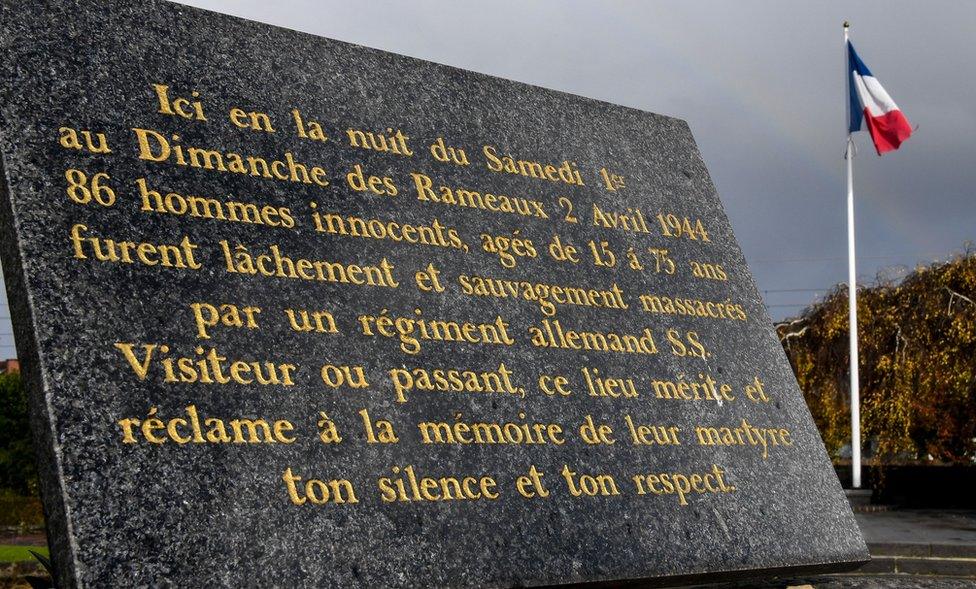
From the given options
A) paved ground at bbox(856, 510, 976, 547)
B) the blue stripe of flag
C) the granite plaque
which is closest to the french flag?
the blue stripe of flag

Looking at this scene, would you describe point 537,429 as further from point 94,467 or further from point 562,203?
point 94,467

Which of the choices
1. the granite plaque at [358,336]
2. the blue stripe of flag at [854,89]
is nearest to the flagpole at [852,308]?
the blue stripe of flag at [854,89]

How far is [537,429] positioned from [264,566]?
1.46 metres

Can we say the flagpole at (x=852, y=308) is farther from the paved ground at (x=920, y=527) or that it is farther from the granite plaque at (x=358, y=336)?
the granite plaque at (x=358, y=336)

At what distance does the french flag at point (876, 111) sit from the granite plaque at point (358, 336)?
29.0 ft

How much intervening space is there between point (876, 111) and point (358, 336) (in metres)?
11.3

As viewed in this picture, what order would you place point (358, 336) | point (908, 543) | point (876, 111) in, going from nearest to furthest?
point (358, 336) → point (908, 543) → point (876, 111)

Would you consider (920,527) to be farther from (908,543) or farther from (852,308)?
(852,308)

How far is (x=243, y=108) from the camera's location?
15.8ft

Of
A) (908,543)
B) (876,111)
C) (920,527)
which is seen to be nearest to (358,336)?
(908,543)

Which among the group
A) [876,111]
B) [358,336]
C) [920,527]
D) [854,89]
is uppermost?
[854,89]

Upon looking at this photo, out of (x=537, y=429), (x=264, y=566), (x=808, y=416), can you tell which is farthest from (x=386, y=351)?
(x=808, y=416)

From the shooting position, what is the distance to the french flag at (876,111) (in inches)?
550

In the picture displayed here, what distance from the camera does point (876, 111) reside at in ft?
46.1
